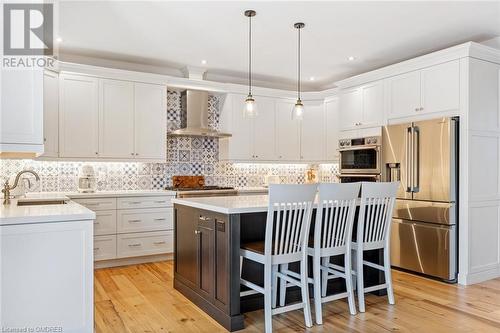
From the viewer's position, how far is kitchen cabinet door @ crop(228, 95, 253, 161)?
576cm

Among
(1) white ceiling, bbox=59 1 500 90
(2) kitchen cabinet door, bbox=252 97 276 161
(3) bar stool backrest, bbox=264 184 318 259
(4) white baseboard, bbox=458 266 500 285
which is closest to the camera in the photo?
(3) bar stool backrest, bbox=264 184 318 259

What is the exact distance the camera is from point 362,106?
5.08 metres

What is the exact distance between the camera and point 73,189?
4.90m

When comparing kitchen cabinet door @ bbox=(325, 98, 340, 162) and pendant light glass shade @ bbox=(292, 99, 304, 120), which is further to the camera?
kitchen cabinet door @ bbox=(325, 98, 340, 162)

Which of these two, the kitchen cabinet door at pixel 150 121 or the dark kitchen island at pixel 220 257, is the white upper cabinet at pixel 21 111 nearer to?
the dark kitchen island at pixel 220 257

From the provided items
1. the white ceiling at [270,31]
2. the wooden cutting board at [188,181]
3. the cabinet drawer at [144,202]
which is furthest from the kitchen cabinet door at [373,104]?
the cabinet drawer at [144,202]

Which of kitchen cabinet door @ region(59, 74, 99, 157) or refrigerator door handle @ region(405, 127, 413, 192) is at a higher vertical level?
kitchen cabinet door @ region(59, 74, 99, 157)

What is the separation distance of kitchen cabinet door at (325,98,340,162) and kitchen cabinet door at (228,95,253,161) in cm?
135

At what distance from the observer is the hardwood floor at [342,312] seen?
281 centimetres

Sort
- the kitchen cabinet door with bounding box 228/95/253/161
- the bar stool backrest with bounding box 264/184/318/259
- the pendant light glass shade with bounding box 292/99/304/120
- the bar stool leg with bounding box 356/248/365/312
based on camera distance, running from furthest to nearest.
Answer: the kitchen cabinet door with bounding box 228/95/253/161 → the pendant light glass shade with bounding box 292/99/304/120 → the bar stool leg with bounding box 356/248/365/312 → the bar stool backrest with bounding box 264/184/318/259

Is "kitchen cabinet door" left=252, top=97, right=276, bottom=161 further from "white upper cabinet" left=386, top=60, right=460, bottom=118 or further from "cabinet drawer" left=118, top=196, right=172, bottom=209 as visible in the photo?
"white upper cabinet" left=386, top=60, right=460, bottom=118

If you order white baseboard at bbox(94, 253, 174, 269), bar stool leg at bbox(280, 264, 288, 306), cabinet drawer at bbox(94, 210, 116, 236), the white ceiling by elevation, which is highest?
the white ceiling

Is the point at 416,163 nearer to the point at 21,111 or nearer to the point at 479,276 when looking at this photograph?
the point at 479,276

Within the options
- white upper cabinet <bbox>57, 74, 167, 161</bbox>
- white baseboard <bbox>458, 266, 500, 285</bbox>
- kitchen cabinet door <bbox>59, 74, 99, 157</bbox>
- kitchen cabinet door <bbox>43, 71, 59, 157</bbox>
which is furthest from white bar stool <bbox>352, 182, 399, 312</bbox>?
kitchen cabinet door <bbox>43, 71, 59, 157</bbox>
